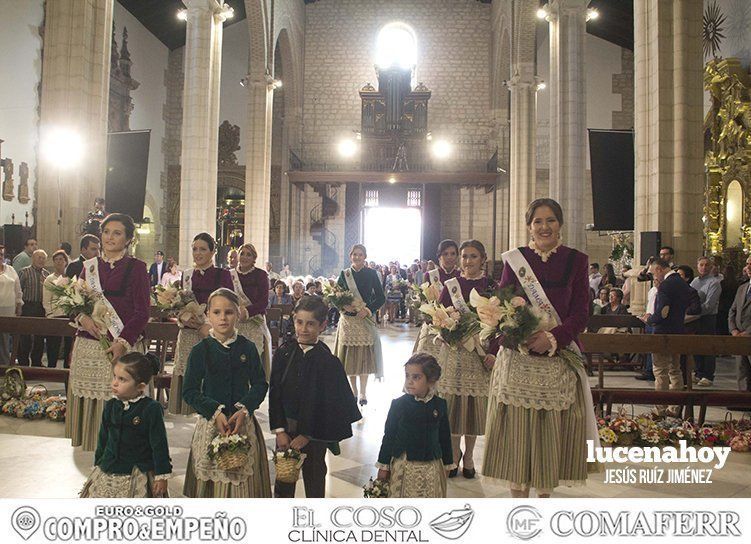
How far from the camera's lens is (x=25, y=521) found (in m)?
2.61

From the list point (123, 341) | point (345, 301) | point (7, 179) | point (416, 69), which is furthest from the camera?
point (416, 69)

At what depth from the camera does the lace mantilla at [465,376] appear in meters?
4.27

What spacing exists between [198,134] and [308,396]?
10.1 meters

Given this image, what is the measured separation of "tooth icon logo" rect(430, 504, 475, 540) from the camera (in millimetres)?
2600

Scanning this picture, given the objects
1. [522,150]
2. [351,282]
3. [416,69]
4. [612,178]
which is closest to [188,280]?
[351,282]

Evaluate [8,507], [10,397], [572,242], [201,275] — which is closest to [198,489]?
[8,507]

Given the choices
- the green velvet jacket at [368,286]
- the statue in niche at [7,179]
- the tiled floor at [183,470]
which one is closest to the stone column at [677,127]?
the tiled floor at [183,470]

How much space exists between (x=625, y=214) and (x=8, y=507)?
964 centimetres

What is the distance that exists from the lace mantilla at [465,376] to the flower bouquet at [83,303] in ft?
7.26

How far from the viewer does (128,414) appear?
9.17 feet

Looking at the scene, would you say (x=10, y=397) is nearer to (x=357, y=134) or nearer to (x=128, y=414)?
(x=128, y=414)

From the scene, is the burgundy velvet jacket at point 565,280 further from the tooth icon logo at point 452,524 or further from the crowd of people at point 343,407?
the tooth icon logo at point 452,524

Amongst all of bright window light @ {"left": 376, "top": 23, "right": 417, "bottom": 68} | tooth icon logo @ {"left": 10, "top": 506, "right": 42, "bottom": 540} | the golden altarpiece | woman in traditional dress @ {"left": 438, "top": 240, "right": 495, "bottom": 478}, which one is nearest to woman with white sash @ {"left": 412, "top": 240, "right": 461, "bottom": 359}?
woman in traditional dress @ {"left": 438, "top": 240, "right": 495, "bottom": 478}

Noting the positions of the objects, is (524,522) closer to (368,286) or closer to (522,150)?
(368,286)
